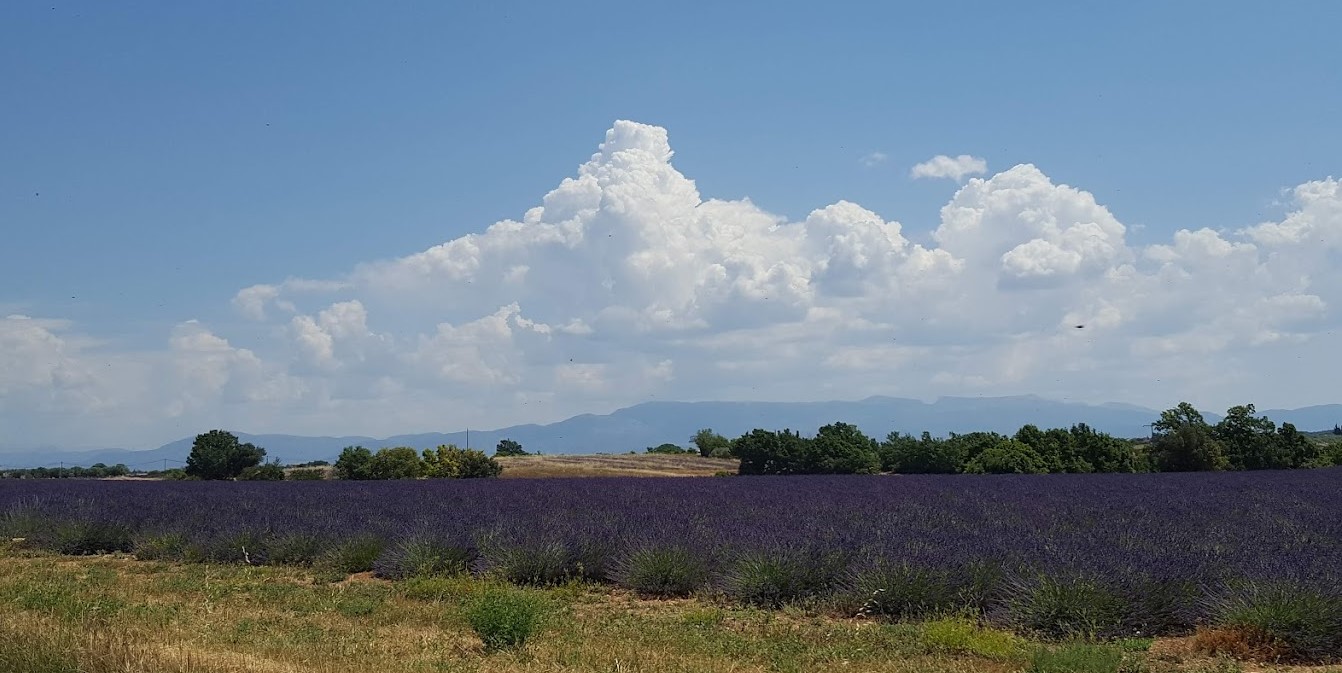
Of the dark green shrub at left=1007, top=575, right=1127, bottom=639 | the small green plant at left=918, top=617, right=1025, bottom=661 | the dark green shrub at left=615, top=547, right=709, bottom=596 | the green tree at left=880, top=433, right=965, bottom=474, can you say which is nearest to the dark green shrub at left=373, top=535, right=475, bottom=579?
the dark green shrub at left=615, top=547, right=709, bottom=596

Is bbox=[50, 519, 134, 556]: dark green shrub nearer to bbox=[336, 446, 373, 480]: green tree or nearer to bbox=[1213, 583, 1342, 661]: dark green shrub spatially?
bbox=[1213, 583, 1342, 661]: dark green shrub

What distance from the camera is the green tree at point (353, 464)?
38.9 metres

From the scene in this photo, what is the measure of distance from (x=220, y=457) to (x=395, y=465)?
8217 millimetres

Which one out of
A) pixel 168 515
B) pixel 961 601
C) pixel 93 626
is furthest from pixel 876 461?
pixel 93 626

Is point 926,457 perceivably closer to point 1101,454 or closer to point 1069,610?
point 1101,454

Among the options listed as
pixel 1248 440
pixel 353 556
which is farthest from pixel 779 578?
pixel 1248 440

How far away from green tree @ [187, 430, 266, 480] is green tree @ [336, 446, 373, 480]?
202 inches

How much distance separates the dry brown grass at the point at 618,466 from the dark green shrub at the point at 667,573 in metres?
33.7

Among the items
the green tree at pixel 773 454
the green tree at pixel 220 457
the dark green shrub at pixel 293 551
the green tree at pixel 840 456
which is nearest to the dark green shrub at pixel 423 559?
the dark green shrub at pixel 293 551

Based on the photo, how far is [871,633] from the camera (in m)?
7.68

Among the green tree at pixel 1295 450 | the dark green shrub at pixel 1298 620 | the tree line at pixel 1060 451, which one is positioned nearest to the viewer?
the dark green shrub at pixel 1298 620

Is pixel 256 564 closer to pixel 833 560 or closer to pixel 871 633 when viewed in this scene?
pixel 833 560

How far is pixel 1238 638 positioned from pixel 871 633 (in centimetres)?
249

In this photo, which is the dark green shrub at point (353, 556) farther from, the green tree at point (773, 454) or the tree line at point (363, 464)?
the green tree at point (773, 454)
